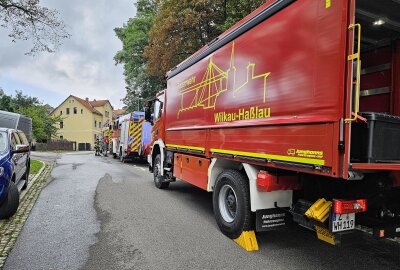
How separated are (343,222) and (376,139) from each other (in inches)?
37.4

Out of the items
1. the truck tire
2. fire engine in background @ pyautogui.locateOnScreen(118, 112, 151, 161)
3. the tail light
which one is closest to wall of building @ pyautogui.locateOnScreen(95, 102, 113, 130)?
fire engine in background @ pyautogui.locateOnScreen(118, 112, 151, 161)

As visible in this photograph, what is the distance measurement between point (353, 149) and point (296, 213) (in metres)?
1.12

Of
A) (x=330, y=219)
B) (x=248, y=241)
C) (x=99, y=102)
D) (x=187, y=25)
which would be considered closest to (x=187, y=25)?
(x=187, y=25)

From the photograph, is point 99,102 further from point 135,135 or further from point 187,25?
point 187,25

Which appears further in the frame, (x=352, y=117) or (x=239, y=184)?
(x=239, y=184)

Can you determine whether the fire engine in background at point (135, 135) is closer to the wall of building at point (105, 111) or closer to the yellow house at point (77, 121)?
the yellow house at point (77, 121)

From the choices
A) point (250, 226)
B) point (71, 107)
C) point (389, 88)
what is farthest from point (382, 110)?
point (71, 107)

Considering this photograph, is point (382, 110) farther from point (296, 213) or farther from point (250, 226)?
point (250, 226)

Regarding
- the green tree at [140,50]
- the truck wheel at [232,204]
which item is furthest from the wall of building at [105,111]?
the truck wheel at [232,204]

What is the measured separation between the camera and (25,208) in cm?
673

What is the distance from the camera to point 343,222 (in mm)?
3430

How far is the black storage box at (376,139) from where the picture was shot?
10.5 ft

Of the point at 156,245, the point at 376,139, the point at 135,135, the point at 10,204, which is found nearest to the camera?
the point at 376,139

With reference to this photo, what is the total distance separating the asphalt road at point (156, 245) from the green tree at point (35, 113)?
155ft
